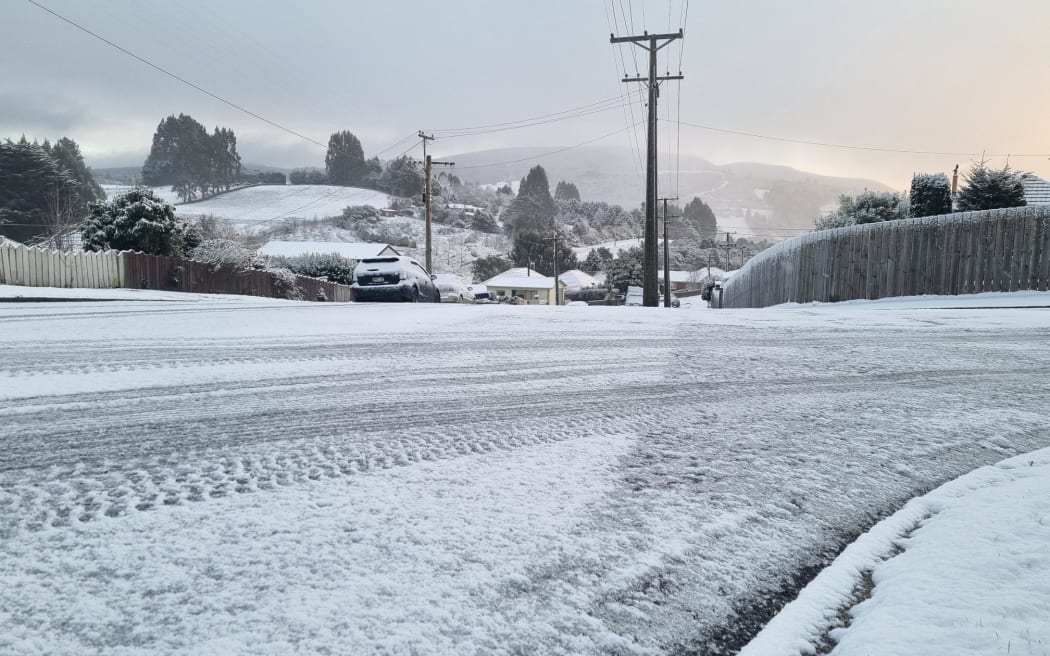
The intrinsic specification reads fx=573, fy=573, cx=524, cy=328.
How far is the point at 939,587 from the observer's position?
53.7 inches

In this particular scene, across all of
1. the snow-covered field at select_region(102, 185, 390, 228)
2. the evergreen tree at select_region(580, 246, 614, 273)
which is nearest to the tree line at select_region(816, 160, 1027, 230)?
the evergreen tree at select_region(580, 246, 614, 273)

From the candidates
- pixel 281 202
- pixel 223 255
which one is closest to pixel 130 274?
pixel 223 255

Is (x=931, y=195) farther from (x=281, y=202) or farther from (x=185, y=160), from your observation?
(x=185, y=160)

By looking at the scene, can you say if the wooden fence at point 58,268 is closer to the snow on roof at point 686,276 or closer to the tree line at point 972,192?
the tree line at point 972,192

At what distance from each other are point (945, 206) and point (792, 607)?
1559cm

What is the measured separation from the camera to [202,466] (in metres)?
1.97

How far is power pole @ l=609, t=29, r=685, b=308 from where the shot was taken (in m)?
18.0

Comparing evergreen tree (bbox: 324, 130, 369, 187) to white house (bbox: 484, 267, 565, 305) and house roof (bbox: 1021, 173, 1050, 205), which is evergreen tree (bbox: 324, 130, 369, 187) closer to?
white house (bbox: 484, 267, 565, 305)

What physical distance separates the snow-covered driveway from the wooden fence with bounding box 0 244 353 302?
15740mm

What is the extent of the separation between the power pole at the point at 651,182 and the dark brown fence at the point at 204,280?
934 cm

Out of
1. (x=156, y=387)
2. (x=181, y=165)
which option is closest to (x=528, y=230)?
(x=181, y=165)

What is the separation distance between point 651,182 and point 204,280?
52.6 feet

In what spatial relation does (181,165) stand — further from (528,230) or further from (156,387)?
(156,387)

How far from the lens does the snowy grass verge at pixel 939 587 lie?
3.85 feet
